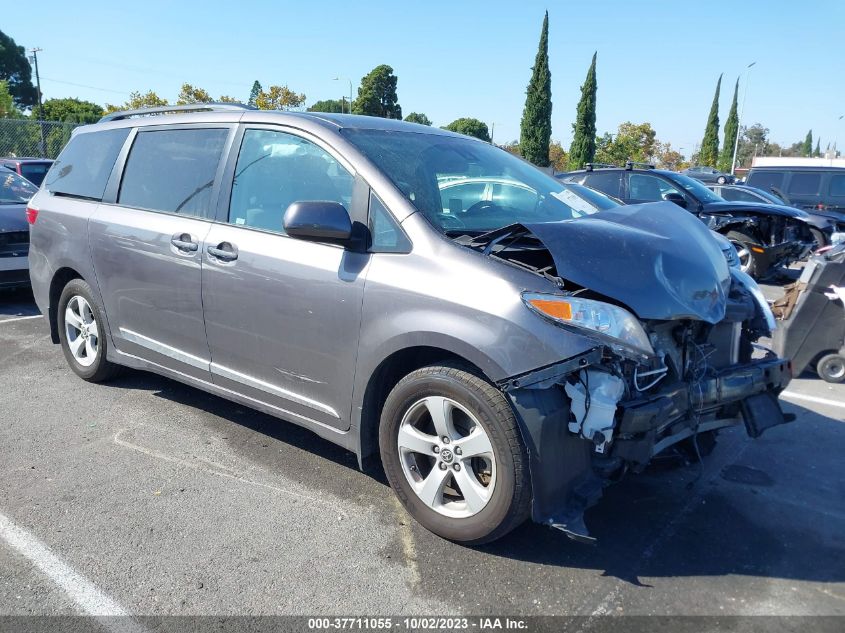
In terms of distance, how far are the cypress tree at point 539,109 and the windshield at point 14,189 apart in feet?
108

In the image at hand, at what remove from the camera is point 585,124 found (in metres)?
39.0

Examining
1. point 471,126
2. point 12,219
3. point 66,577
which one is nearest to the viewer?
point 66,577

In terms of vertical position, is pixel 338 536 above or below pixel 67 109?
below

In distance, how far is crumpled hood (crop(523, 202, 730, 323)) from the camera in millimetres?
2785

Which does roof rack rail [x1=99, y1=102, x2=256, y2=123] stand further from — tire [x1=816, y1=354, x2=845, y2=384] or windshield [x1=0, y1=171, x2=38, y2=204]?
tire [x1=816, y1=354, x2=845, y2=384]

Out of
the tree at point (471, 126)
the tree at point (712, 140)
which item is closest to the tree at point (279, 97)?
the tree at point (471, 126)

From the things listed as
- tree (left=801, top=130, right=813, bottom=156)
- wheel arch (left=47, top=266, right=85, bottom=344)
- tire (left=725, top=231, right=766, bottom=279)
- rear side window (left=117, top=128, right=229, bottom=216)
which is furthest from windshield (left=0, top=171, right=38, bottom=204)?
tree (left=801, top=130, right=813, bottom=156)

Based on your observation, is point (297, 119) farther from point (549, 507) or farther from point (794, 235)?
point (794, 235)

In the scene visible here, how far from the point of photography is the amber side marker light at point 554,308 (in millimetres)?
2684

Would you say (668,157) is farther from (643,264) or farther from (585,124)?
(643,264)

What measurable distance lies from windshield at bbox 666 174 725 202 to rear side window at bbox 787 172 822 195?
4852mm

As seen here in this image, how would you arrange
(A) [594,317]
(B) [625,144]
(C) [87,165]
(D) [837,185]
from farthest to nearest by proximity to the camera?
(B) [625,144] < (D) [837,185] < (C) [87,165] < (A) [594,317]

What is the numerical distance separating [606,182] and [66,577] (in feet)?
33.5

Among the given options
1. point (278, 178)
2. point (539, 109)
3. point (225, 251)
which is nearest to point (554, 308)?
point (278, 178)
